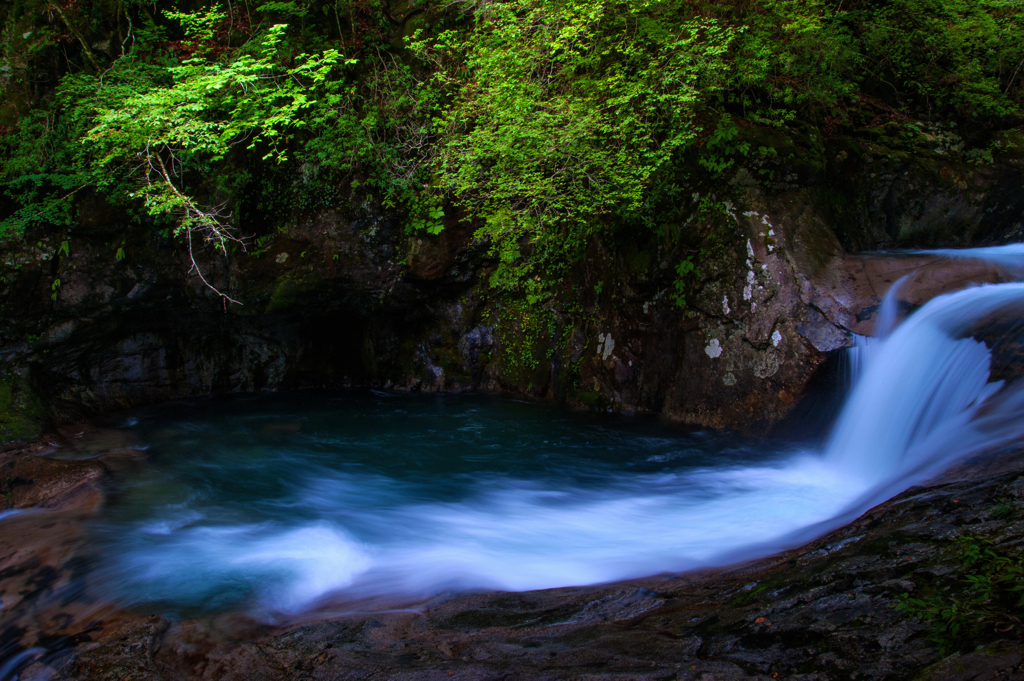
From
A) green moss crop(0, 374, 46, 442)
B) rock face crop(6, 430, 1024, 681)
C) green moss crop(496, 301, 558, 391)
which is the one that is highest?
green moss crop(496, 301, 558, 391)

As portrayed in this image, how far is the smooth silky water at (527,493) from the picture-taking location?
4.29 m

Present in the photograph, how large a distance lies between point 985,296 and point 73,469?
352 inches

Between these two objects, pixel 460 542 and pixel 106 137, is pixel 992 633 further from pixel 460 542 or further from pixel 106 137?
pixel 106 137

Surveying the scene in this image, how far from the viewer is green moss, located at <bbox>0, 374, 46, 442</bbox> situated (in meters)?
7.32

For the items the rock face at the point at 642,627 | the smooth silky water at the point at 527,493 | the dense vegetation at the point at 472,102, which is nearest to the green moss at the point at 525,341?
the dense vegetation at the point at 472,102

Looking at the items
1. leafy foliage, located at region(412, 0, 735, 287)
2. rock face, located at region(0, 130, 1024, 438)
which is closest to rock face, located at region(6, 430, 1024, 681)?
rock face, located at region(0, 130, 1024, 438)

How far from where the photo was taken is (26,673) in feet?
10.8

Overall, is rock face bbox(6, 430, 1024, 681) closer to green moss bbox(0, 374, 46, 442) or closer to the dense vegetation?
green moss bbox(0, 374, 46, 442)

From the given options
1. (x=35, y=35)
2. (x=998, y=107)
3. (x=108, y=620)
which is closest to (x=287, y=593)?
(x=108, y=620)

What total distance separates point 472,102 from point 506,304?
325cm

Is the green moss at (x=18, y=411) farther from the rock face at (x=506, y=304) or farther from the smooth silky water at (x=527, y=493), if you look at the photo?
the smooth silky water at (x=527, y=493)

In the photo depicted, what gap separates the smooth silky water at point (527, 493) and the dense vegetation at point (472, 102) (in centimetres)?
243

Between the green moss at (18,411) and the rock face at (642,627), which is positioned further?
the green moss at (18,411)

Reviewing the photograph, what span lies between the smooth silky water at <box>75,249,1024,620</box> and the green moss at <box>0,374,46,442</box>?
4.42 ft
